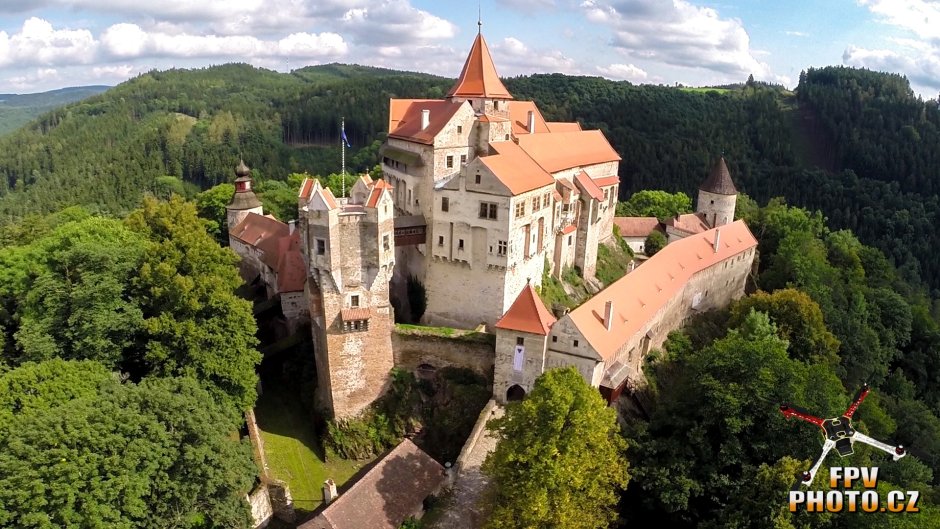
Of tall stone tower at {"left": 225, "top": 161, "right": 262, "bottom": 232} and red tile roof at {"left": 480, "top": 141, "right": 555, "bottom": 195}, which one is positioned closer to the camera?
red tile roof at {"left": 480, "top": 141, "right": 555, "bottom": 195}

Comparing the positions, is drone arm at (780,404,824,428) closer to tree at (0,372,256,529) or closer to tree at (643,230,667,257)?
tree at (0,372,256,529)

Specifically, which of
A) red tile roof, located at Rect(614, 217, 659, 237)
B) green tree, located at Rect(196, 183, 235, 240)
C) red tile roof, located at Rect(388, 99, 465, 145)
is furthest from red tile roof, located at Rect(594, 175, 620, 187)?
green tree, located at Rect(196, 183, 235, 240)

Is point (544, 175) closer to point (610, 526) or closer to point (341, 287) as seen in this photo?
point (341, 287)

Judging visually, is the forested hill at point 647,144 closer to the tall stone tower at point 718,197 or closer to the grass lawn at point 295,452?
the tall stone tower at point 718,197

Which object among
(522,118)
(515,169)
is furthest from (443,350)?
(522,118)

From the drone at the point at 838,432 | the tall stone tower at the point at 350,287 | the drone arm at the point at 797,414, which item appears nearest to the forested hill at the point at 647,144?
the tall stone tower at the point at 350,287

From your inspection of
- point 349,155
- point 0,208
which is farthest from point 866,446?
point 0,208

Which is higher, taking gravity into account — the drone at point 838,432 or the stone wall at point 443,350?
the drone at point 838,432
